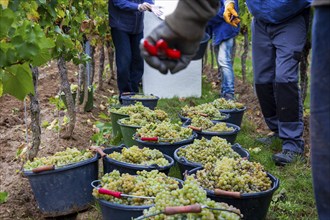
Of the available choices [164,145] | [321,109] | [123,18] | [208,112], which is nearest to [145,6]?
[123,18]

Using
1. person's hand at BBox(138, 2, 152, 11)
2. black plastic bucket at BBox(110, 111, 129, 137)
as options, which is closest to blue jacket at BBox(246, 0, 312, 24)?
black plastic bucket at BBox(110, 111, 129, 137)

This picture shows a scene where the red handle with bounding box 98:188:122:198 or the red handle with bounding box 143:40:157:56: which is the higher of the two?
the red handle with bounding box 143:40:157:56

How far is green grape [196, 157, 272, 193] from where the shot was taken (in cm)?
262

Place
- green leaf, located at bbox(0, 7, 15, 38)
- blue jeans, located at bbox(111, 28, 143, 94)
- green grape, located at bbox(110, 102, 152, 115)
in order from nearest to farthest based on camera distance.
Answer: green leaf, located at bbox(0, 7, 15, 38) → green grape, located at bbox(110, 102, 152, 115) → blue jeans, located at bbox(111, 28, 143, 94)

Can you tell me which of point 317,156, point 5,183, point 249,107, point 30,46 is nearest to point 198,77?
point 249,107

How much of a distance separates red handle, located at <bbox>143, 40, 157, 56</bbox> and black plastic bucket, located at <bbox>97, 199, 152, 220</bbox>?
94 centimetres

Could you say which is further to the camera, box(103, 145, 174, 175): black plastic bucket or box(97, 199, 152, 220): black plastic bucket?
box(103, 145, 174, 175): black plastic bucket

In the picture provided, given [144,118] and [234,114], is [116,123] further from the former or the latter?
[234,114]

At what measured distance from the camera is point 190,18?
1.75 metres

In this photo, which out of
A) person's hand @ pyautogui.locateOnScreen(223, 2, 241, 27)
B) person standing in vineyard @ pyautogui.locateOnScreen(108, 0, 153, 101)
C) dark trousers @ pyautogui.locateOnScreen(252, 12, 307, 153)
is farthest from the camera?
person standing in vineyard @ pyautogui.locateOnScreen(108, 0, 153, 101)

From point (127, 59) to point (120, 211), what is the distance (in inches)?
148

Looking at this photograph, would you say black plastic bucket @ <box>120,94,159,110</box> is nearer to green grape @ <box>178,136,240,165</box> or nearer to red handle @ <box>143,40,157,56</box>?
green grape @ <box>178,136,240,165</box>

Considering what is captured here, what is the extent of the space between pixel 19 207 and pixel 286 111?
2.22 metres

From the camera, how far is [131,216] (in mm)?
2398
